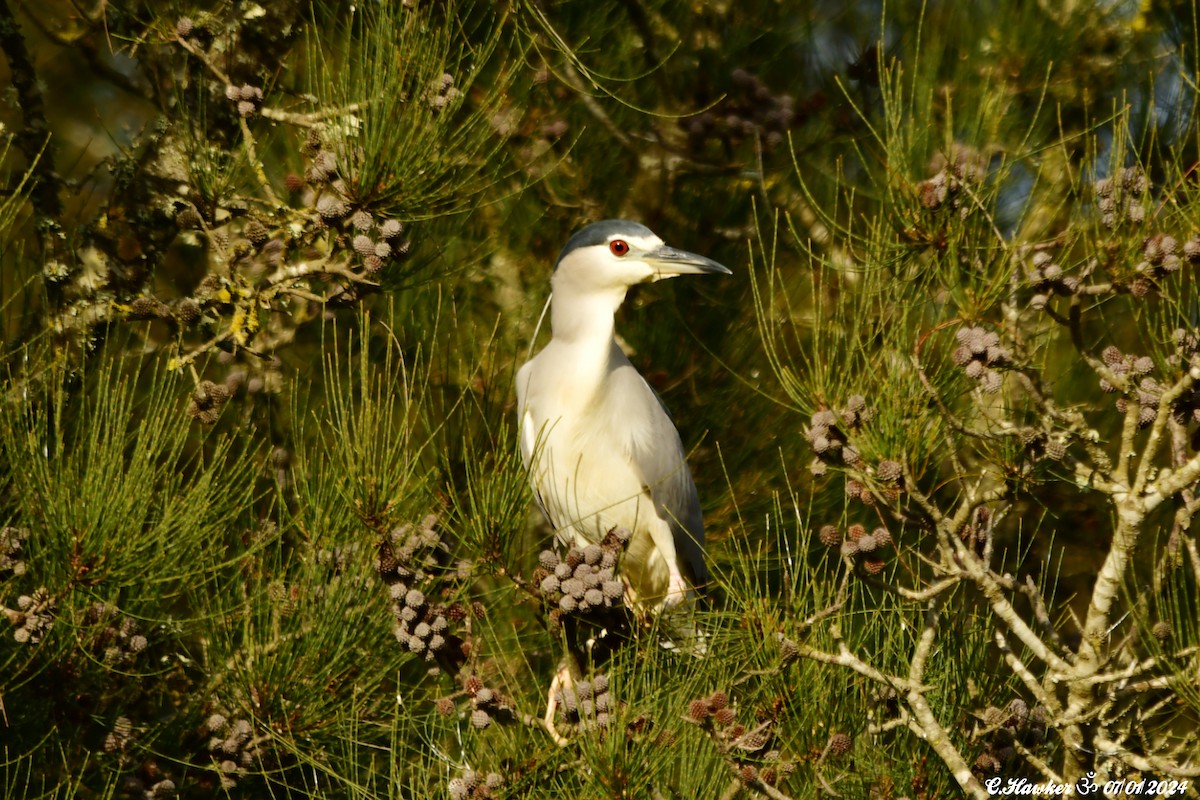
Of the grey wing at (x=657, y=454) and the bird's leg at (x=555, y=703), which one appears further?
the grey wing at (x=657, y=454)

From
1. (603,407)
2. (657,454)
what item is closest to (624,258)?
(603,407)

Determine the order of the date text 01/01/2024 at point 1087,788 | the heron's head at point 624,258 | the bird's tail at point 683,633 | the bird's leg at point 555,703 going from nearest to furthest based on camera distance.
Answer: the date text 01/01/2024 at point 1087,788 < the bird's leg at point 555,703 < the bird's tail at point 683,633 < the heron's head at point 624,258

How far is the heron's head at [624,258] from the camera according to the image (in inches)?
103

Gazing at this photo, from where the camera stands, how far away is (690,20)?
310 cm

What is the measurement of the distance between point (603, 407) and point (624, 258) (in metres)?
0.31

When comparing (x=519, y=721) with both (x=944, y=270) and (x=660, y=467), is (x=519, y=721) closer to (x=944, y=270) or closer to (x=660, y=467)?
(x=944, y=270)

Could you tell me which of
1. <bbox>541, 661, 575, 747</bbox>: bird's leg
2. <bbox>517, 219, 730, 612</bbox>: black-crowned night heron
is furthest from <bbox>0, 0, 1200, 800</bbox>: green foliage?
<bbox>517, 219, 730, 612</bbox>: black-crowned night heron

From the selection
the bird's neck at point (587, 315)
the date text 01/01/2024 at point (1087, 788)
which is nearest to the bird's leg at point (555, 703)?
the date text 01/01/2024 at point (1087, 788)

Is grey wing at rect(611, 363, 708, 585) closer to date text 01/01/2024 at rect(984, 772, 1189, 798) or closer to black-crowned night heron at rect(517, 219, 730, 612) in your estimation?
black-crowned night heron at rect(517, 219, 730, 612)

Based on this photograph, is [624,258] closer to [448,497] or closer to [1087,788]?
[448,497]

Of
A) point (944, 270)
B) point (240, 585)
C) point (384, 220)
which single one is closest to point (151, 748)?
point (240, 585)

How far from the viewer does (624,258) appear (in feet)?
8.69

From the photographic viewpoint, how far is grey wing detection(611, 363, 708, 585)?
267 cm

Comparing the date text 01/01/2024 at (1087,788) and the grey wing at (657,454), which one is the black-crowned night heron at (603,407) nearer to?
the grey wing at (657,454)
